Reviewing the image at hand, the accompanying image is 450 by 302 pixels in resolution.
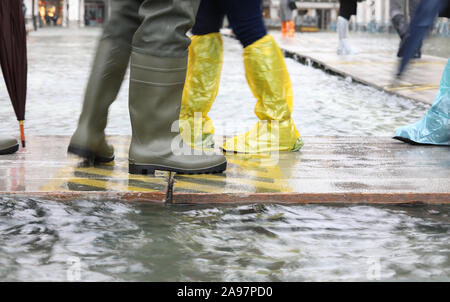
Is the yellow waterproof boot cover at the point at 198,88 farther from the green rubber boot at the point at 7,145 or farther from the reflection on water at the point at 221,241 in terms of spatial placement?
the reflection on water at the point at 221,241

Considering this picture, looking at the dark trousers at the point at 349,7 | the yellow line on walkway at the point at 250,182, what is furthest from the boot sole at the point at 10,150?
the dark trousers at the point at 349,7

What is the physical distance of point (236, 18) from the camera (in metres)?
3.37

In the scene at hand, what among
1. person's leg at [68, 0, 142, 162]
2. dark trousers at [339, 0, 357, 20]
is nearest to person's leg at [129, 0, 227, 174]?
person's leg at [68, 0, 142, 162]

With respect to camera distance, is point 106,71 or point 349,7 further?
point 349,7

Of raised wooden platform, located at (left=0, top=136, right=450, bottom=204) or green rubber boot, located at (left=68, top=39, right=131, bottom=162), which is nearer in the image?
raised wooden platform, located at (left=0, top=136, right=450, bottom=204)

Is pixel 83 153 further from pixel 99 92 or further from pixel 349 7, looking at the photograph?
pixel 349 7

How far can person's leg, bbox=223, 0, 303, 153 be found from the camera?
11.1 ft

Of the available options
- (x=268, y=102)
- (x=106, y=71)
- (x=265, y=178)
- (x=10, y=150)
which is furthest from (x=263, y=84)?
(x=10, y=150)

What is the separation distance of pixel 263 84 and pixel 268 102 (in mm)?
89

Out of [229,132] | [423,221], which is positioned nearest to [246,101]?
[229,132]

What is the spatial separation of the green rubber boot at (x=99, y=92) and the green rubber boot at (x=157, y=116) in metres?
0.22

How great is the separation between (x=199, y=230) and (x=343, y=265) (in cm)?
51

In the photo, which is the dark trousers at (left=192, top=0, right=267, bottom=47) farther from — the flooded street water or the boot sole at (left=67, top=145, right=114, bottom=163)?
the flooded street water

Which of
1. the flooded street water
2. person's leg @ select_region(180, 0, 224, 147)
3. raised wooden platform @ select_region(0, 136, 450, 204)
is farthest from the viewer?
person's leg @ select_region(180, 0, 224, 147)
